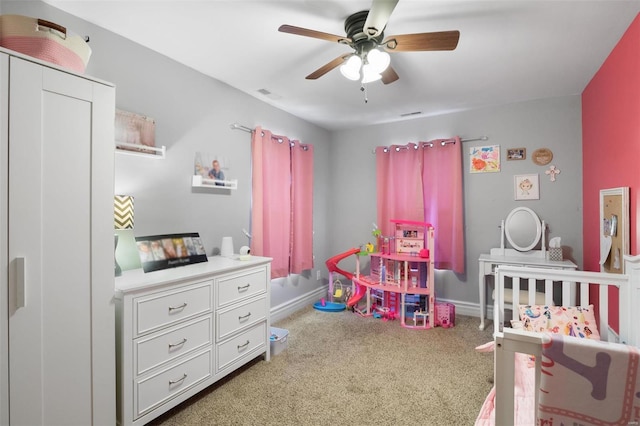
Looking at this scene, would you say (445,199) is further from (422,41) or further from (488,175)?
(422,41)

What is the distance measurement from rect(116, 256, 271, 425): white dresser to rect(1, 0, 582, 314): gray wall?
0.53m

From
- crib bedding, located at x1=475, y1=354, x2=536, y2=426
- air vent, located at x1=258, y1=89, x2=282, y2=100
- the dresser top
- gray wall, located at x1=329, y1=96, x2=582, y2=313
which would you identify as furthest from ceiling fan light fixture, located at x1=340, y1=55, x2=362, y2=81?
gray wall, located at x1=329, y1=96, x2=582, y2=313

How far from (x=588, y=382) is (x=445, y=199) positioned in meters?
2.97

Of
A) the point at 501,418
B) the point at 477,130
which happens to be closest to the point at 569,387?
the point at 501,418

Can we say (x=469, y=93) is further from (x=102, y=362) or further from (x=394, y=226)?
(x=102, y=362)

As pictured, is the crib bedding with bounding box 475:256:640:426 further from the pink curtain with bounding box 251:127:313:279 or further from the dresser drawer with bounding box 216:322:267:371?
the pink curtain with bounding box 251:127:313:279

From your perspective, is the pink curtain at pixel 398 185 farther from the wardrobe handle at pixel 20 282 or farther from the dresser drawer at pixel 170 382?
the wardrobe handle at pixel 20 282

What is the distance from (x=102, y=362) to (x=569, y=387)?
1.98 m

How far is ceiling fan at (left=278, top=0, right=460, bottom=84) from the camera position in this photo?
5.33 ft

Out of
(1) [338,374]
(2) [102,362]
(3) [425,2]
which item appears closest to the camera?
(2) [102,362]

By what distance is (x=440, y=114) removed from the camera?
383cm

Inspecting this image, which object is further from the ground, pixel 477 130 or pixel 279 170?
pixel 477 130

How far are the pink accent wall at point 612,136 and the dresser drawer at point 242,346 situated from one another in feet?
8.77

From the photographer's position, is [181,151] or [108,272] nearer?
[108,272]
